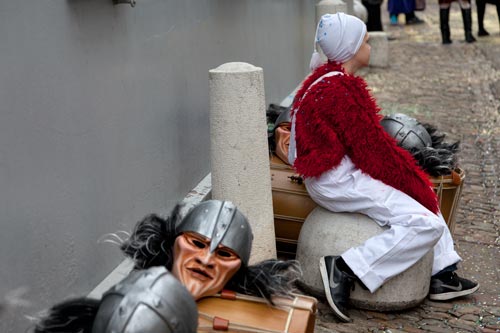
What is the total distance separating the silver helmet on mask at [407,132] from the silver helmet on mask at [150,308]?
2.85 m

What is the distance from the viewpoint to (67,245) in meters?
3.61

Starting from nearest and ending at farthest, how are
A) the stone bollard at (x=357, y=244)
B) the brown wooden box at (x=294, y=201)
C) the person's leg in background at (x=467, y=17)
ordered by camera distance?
1. the stone bollard at (x=357, y=244)
2. the brown wooden box at (x=294, y=201)
3. the person's leg in background at (x=467, y=17)

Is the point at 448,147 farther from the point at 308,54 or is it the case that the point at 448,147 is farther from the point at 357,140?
the point at 308,54

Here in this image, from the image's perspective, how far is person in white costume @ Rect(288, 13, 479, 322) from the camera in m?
4.22

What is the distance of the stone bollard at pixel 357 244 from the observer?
4.37 metres

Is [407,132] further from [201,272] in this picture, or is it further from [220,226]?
[201,272]

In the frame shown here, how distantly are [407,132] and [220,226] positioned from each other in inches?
87.9

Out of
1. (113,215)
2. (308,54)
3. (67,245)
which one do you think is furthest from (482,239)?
(308,54)

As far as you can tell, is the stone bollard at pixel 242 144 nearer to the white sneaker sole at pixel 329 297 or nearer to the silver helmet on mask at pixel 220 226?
the white sneaker sole at pixel 329 297

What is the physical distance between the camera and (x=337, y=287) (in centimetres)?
430

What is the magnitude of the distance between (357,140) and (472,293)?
54.5 inches

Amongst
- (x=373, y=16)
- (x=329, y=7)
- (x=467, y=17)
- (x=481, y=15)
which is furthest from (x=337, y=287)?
(x=481, y=15)

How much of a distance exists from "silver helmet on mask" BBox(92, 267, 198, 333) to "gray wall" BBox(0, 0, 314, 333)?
801 mm

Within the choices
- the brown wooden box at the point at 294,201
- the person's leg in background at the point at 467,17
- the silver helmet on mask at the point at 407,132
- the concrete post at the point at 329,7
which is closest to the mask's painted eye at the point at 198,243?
the brown wooden box at the point at 294,201
